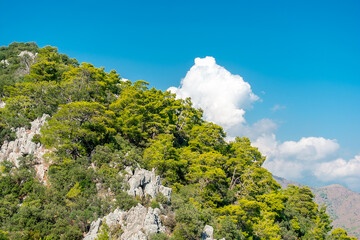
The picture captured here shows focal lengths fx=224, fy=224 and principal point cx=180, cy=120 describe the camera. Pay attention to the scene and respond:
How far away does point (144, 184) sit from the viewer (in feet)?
83.7

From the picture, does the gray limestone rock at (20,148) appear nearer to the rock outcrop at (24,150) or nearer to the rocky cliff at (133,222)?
the rock outcrop at (24,150)

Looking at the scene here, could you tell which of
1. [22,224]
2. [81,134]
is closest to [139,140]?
[81,134]

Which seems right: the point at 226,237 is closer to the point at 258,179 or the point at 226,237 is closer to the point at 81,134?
the point at 258,179

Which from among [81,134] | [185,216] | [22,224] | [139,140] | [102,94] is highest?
[102,94]

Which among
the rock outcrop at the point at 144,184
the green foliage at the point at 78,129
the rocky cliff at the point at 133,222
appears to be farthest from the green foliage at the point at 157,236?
the green foliage at the point at 78,129

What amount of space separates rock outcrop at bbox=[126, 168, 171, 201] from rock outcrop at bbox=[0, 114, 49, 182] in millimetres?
10108

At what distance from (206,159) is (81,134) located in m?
18.2

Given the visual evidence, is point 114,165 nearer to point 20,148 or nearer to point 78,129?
point 78,129

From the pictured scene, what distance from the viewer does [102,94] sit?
130ft

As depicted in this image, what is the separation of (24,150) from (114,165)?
36.6 feet

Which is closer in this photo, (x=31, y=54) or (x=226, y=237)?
(x=226, y=237)

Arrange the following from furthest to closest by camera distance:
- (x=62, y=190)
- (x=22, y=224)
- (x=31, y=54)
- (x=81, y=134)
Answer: (x=31, y=54) < (x=81, y=134) < (x=62, y=190) < (x=22, y=224)

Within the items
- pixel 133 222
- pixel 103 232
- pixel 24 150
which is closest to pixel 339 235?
pixel 133 222

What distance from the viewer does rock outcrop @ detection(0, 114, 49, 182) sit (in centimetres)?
2619
